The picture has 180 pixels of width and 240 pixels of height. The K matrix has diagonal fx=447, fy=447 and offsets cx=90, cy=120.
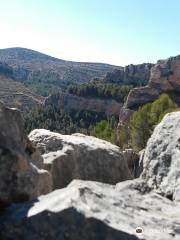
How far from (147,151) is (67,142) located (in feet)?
9.24

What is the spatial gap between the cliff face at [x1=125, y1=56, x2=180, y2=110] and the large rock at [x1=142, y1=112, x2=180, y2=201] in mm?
111959

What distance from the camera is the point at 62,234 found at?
7.70 m

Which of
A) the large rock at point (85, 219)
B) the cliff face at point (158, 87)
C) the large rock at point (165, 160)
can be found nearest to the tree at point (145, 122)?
the large rock at point (165, 160)

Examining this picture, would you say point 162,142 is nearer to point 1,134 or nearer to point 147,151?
point 147,151

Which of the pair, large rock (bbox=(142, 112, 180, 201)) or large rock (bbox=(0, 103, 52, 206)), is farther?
large rock (bbox=(142, 112, 180, 201))

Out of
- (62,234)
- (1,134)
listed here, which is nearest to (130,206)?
(62,234)

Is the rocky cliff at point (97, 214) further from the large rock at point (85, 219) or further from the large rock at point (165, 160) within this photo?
the large rock at point (165, 160)

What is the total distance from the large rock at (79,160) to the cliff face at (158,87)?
4346 inches

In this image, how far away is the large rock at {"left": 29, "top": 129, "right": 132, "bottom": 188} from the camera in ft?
44.6

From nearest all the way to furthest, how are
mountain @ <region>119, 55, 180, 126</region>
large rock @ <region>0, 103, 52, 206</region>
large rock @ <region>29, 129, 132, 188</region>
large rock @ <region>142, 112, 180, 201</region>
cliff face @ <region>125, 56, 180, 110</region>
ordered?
1. large rock @ <region>0, 103, 52, 206</region>
2. large rock @ <region>142, 112, 180, 201</region>
3. large rock @ <region>29, 129, 132, 188</region>
4. mountain @ <region>119, 55, 180, 126</region>
5. cliff face @ <region>125, 56, 180, 110</region>

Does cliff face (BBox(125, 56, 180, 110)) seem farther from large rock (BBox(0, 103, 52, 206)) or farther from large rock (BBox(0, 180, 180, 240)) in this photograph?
large rock (BBox(0, 180, 180, 240))

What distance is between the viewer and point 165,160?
471 inches

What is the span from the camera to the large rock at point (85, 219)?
7.71m

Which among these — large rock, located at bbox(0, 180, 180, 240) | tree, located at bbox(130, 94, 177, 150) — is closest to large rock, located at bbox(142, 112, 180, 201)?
large rock, located at bbox(0, 180, 180, 240)
